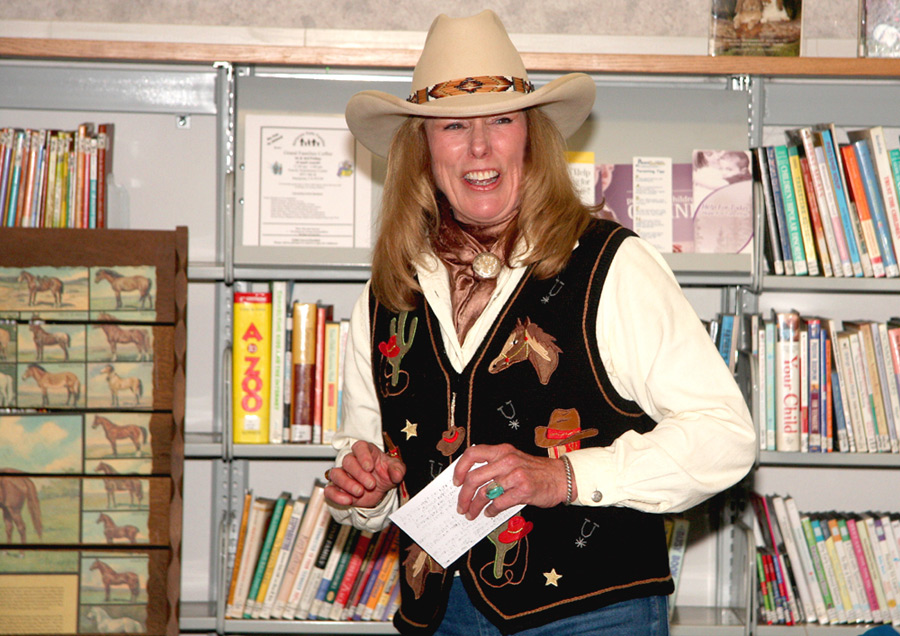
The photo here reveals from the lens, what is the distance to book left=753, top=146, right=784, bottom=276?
2.00 metres

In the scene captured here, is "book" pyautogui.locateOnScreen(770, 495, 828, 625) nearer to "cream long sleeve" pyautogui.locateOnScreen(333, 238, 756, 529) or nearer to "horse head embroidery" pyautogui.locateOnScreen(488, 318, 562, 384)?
"cream long sleeve" pyautogui.locateOnScreen(333, 238, 756, 529)

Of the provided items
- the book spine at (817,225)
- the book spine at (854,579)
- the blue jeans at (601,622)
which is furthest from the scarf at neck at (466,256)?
the book spine at (854,579)

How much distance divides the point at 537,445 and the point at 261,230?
1.07 m

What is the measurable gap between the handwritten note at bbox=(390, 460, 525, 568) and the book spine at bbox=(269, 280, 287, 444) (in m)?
0.89

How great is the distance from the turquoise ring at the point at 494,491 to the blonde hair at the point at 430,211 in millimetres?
336

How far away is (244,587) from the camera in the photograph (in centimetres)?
203

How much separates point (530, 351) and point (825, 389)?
1.10 meters

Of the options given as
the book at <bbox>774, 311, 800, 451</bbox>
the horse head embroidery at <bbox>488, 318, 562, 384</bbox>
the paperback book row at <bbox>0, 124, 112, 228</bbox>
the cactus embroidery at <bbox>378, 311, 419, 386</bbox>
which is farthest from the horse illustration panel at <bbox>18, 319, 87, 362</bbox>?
the book at <bbox>774, 311, 800, 451</bbox>

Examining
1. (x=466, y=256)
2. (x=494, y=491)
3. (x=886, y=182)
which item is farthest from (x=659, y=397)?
(x=886, y=182)

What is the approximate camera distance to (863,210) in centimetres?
199

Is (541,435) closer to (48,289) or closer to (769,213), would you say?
(769,213)

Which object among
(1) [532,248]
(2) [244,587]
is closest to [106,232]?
(2) [244,587]

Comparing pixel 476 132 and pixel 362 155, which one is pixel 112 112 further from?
pixel 476 132

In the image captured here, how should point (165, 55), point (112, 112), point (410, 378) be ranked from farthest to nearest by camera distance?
point (112, 112) < point (165, 55) < point (410, 378)
